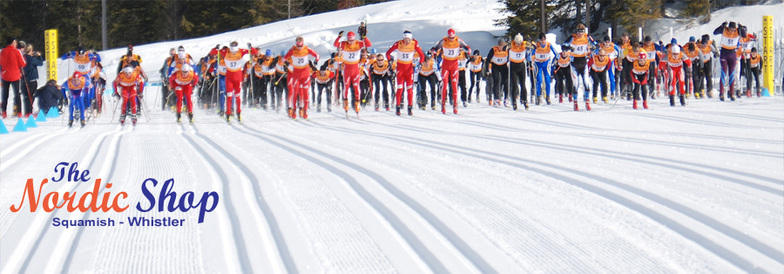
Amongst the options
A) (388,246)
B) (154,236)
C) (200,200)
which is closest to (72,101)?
(200,200)

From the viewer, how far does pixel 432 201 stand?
237 inches

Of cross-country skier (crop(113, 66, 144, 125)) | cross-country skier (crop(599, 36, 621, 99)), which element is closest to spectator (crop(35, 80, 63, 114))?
cross-country skier (crop(113, 66, 144, 125))

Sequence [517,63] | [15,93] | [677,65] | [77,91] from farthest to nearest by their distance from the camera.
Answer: [15,93] → [517,63] → [677,65] → [77,91]

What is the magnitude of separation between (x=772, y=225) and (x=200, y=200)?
4.00 m

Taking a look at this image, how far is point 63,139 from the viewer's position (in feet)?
40.6

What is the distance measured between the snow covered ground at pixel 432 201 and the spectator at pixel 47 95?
25.7 feet

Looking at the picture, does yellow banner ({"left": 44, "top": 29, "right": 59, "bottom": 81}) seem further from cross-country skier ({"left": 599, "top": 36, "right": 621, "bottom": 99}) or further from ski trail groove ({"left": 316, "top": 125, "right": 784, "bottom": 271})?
ski trail groove ({"left": 316, "top": 125, "right": 784, "bottom": 271})

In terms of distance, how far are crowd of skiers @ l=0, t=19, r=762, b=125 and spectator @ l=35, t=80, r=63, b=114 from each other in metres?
0.03

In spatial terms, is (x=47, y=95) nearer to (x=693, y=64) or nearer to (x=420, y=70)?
(x=420, y=70)

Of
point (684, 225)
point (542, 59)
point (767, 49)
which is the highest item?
point (767, 49)

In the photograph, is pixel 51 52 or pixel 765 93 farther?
pixel 51 52

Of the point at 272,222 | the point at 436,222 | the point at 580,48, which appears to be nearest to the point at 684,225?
the point at 436,222

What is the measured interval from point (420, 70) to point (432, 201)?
41.4 feet

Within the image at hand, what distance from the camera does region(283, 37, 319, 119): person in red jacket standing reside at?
16172 millimetres
